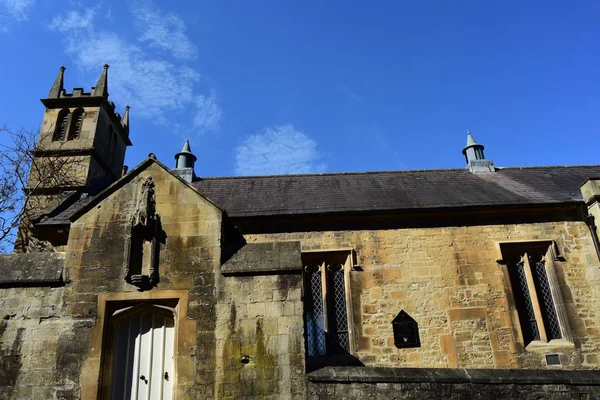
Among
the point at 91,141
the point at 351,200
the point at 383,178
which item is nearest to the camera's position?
the point at 351,200

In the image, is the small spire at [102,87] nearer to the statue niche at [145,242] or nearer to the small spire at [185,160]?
the small spire at [185,160]

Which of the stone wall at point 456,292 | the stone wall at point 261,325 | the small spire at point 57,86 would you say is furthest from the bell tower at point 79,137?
the stone wall at point 261,325

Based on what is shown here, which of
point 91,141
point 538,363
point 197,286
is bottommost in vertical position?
point 538,363

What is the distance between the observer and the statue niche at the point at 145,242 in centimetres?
719

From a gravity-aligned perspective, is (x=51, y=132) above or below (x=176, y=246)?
above

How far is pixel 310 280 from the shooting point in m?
12.2

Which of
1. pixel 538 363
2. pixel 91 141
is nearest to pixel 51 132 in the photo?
pixel 91 141

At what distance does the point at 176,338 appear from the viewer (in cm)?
680

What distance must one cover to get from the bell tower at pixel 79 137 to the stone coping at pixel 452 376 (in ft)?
48.1

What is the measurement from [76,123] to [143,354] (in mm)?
15815

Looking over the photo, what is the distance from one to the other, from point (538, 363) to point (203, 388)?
28.5 ft

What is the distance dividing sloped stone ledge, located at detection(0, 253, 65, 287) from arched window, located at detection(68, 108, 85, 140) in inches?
514

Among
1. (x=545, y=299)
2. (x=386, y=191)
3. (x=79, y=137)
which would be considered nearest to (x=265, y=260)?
(x=386, y=191)

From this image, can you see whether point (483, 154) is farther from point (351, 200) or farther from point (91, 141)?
point (91, 141)
